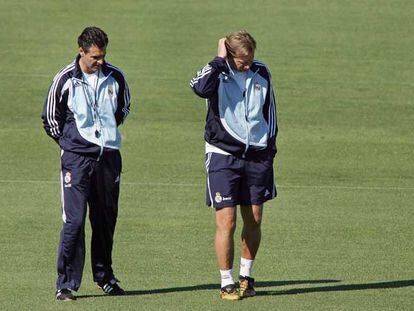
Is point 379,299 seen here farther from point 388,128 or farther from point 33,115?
point 33,115

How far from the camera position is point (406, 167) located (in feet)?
53.0

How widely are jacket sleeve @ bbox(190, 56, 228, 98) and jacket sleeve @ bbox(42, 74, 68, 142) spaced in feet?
3.49

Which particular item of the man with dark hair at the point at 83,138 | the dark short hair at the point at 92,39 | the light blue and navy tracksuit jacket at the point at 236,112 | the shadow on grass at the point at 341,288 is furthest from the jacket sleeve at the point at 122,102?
the shadow on grass at the point at 341,288

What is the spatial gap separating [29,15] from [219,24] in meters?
3.71

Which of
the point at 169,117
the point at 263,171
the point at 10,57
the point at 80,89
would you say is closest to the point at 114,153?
the point at 80,89

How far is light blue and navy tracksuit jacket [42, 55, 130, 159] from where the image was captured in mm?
9820

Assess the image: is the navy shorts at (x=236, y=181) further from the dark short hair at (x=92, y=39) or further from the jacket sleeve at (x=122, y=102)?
the dark short hair at (x=92, y=39)

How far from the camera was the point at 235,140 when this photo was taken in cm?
992

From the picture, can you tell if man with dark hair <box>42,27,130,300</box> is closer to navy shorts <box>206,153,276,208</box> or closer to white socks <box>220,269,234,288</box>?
navy shorts <box>206,153,276,208</box>

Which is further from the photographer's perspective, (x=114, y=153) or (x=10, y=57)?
(x=10, y=57)

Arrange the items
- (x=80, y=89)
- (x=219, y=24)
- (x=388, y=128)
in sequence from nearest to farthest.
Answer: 1. (x=80, y=89)
2. (x=388, y=128)
3. (x=219, y=24)

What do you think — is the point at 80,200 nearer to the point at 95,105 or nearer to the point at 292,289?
the point at 95,105

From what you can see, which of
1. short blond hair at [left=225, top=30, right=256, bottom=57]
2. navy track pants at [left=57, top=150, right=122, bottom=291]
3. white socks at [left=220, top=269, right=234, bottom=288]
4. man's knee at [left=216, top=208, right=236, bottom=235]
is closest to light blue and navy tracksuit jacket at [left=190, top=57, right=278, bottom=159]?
short blond hair at [left=225, top=30, right=256, bottom=57]

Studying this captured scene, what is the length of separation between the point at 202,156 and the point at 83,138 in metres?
6.86
